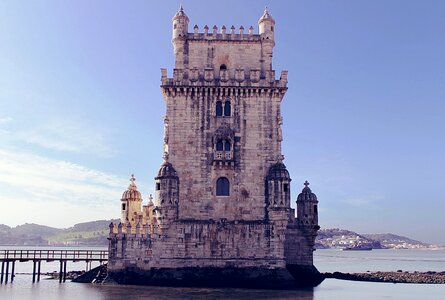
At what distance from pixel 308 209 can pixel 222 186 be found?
371 inches

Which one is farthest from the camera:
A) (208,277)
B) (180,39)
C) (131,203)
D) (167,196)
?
(131,203)

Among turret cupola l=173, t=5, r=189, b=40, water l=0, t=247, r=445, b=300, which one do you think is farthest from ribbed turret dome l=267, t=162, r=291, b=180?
turret cupola l=173, t=5, r=189, b=40

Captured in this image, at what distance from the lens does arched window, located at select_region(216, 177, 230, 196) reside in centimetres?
4644

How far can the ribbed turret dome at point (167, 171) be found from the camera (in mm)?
45781

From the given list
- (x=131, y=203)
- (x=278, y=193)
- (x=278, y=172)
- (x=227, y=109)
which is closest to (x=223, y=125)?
(x=227, y=109)

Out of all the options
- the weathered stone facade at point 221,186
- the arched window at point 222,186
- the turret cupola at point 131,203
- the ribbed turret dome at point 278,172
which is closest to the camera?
the weathered stone facade at point 221,186

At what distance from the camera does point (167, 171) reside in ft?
150

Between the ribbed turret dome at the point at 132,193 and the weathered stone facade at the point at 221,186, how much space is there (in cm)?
312

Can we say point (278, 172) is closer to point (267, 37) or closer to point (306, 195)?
point (306, 195)

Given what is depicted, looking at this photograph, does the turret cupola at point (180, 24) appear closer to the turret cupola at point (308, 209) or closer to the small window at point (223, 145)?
the small window at point (223, 145)

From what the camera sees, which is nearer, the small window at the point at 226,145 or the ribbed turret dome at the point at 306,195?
the small window at the point at 226,145

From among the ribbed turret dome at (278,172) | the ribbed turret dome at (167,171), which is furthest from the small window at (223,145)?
the ribbed turret dome at (167,171)

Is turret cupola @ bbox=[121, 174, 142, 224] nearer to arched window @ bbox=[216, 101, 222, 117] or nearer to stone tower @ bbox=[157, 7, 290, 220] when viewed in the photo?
stone tower @ bbox=[157, 7, 290, 220]

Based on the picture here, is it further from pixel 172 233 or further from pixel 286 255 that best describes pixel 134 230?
pixel 286 255
